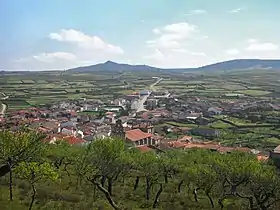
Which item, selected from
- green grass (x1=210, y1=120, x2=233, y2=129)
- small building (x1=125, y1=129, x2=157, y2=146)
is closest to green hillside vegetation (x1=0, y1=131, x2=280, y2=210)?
small building (x1=125, y1=129, x2=157, y2=146)

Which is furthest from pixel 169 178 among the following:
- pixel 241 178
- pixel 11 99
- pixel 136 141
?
pixel 11 99

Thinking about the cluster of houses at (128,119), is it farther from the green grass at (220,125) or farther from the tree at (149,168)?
the tree at (149,168)

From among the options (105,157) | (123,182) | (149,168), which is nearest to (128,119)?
(123,182)

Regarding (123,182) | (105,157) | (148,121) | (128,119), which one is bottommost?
(128,119)

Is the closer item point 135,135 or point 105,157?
point 105,157

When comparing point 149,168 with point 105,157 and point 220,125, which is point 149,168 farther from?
point 220,125

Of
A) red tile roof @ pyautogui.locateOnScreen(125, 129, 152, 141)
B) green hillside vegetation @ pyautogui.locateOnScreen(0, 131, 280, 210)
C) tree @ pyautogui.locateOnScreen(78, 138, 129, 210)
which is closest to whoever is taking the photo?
green hillside vegetation @ pyautogui.locateOnScreen(0, 131, 280, 210)

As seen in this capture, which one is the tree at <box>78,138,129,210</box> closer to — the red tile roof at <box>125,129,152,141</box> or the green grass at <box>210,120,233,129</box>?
the red tile roof at <box>125,129,152,141</box>

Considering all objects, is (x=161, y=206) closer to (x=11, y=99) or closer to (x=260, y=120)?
(x=260, y=120)
